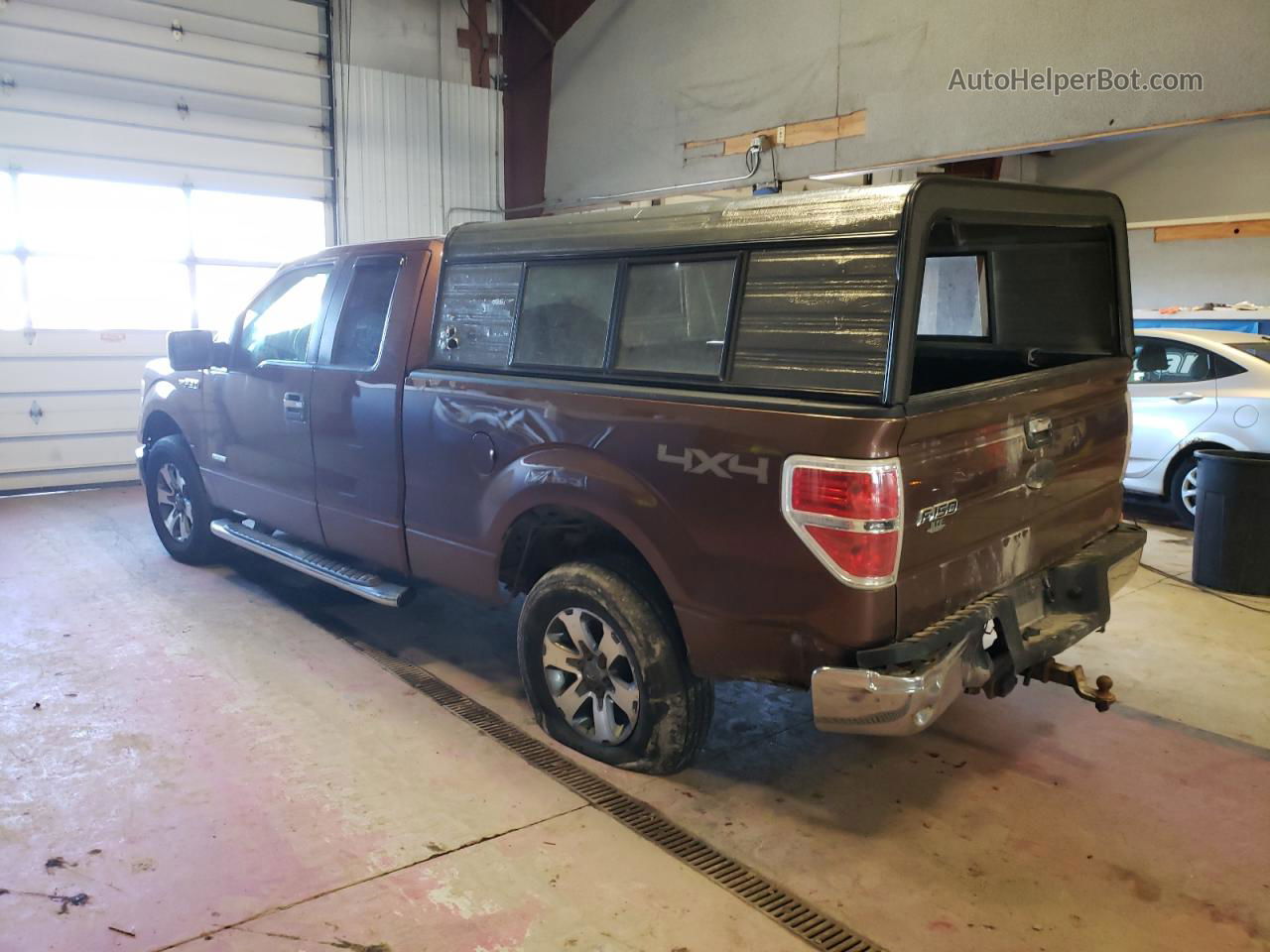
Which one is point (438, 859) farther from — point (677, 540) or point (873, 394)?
point (873, 394)

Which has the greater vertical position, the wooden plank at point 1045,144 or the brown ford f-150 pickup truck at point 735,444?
the wooden plank at point 1045,144

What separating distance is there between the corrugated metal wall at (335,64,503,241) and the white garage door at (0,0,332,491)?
410 millimetres

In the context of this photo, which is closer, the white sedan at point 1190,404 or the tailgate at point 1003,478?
the tailgate at point 1003,478

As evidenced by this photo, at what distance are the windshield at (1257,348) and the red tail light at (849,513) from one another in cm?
614

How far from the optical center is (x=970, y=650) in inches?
112

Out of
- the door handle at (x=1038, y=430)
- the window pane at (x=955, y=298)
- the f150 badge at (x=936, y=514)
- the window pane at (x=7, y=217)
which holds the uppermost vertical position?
the window pane at (x=7, y=217)

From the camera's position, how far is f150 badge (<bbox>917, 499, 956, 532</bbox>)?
263 cm

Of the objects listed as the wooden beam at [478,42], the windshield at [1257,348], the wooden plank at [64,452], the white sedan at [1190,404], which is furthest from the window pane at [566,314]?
the wooden beam at [478,42]

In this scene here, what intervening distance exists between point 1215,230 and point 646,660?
12.0 meters

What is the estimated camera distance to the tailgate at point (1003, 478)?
104 inches

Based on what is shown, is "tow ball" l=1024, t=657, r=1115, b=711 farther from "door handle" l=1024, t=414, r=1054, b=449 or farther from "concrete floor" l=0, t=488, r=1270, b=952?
"door handle" l=1024, t=414, r=1054, b=449

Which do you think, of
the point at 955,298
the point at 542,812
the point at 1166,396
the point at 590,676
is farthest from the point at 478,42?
the point at 542,812

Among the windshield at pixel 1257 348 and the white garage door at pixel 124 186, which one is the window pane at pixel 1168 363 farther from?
the white garage door at pixel 124 186

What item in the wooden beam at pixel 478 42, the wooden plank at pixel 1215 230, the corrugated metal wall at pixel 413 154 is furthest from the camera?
the wooden beam at pixel 478 42
